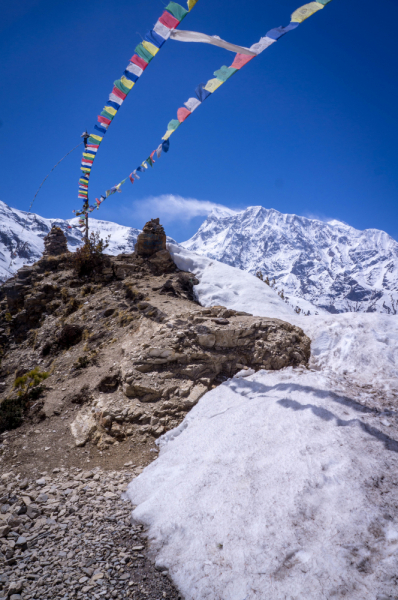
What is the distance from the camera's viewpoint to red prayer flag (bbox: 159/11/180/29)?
4.69 metres

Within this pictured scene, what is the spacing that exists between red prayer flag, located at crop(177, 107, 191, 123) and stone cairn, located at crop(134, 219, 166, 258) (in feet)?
18.5

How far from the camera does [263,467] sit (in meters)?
3.23

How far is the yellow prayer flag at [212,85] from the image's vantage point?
5.49 meters

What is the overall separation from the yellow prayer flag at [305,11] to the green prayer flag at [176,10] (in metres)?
1.76

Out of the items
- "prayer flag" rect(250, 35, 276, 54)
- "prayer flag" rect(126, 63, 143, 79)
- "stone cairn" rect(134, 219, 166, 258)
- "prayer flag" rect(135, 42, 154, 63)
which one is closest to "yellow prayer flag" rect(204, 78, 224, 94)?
"prayer flag" rect(250, 35, 276, 54)

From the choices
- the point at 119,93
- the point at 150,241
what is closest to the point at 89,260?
the point at 150,241

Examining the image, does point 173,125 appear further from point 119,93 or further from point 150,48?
point 119,93

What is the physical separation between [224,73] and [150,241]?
7.12 metres

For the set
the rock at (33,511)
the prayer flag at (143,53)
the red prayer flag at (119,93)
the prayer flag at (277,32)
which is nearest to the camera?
the rock at (33,511)

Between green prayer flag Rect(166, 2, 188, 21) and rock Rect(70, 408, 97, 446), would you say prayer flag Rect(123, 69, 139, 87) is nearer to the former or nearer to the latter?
green prayer flag Rect(166, 2, 188, 21)

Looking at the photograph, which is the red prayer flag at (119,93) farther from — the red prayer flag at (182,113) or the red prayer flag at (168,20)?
the red prayer flag at (168,20)

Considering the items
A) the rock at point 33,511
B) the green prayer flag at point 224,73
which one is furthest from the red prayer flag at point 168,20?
the rock at point 33,511

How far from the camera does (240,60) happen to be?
16.3 ft

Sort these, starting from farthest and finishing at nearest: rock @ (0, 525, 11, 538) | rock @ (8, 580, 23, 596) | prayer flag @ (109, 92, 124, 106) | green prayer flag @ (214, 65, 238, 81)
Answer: prayer flag @ (109, 92, 124, 106) → green prayer flag @ (214, 65, 238, 81) → rock @ (0, 525, 11, 538) → rock @ (8, 580, 23, 596)
